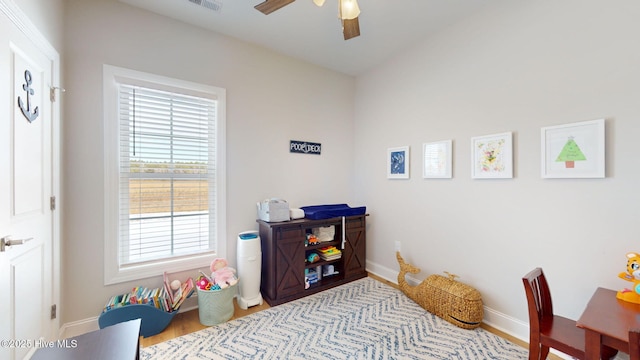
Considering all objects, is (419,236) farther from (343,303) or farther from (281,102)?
(281,102)

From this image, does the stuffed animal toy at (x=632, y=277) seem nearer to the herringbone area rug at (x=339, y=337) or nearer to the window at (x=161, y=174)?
the herringbone area rug at (x=339, y=337)

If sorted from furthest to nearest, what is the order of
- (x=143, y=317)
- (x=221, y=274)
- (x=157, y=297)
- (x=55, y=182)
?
(x=221, y=274), (x=157, y=297), (x=143, y=317), (x=55, y=182)

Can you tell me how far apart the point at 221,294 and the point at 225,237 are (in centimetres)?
61

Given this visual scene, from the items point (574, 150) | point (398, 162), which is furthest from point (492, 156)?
point (398, 162)

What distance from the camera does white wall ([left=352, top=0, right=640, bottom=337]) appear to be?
1.58m

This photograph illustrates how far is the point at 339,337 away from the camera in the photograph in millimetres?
2006

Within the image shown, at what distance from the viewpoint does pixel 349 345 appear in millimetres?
1914

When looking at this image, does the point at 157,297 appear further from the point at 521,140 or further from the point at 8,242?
the point at 521,140

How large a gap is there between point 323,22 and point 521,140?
207cm

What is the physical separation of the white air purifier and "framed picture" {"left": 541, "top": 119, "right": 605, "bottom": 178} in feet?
8.54

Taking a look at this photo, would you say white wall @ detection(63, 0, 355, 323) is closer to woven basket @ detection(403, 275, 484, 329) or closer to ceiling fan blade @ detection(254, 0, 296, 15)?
ceiling fan blade @ detection(254, 0, 296, 15)

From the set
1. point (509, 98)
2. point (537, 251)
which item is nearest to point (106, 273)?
point (537, 251)

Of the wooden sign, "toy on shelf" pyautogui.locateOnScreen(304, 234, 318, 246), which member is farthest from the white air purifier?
the wooden sign

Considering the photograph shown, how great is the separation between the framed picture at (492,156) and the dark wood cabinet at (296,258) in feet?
4.91
